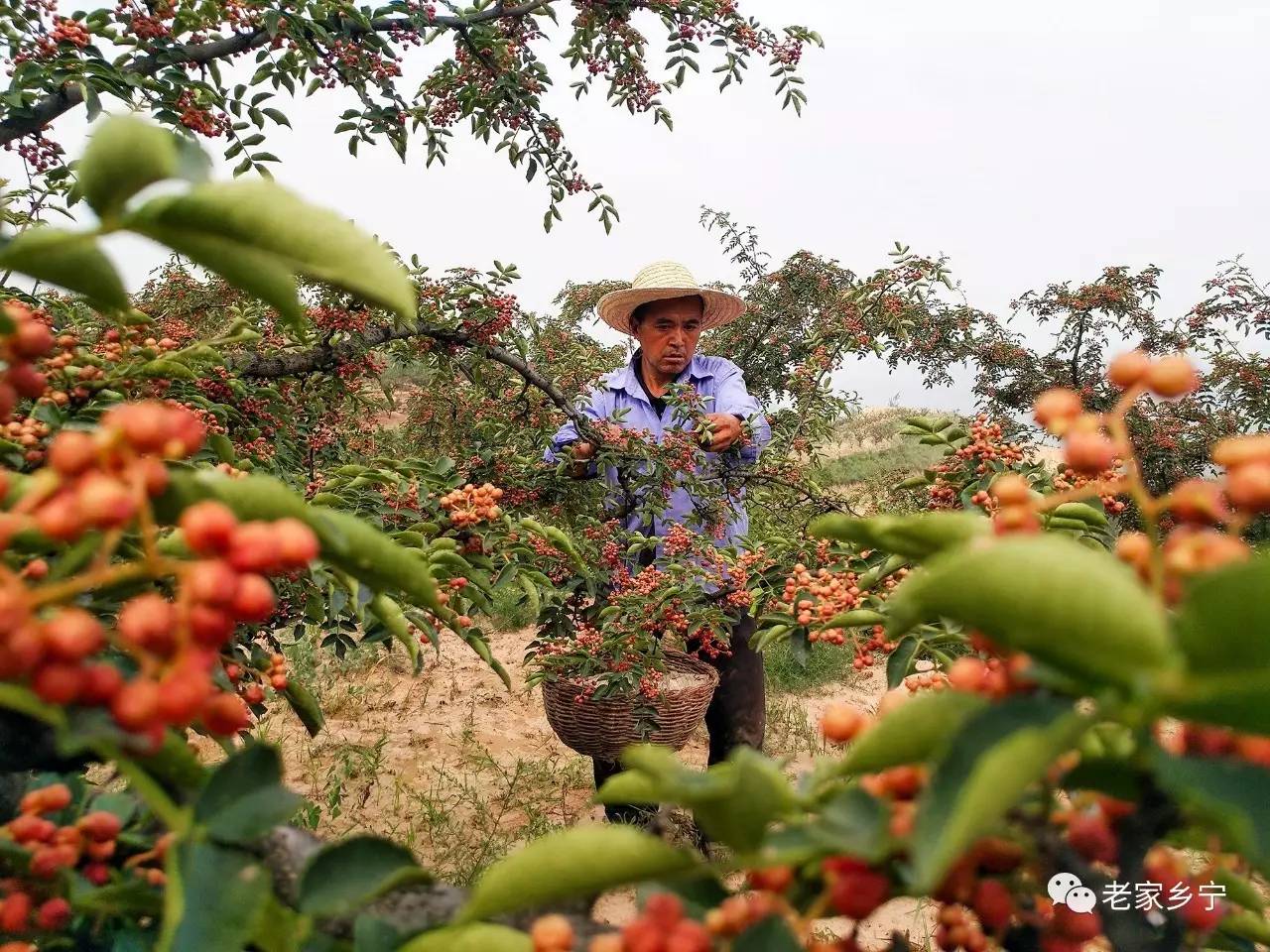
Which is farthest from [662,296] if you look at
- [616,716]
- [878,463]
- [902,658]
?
Answer: [878,463]

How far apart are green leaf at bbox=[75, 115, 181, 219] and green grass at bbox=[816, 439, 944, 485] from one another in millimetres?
11787

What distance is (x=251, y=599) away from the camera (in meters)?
0.42

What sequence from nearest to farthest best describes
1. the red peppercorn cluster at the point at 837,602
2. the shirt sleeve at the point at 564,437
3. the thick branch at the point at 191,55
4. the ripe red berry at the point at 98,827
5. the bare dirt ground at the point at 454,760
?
1. the ripe red berry at the point at 98,827
2. the red peppercorn cluster at the point at 837,602
3. the thick branch at the point at 191,55
4. the shirt sleeve at the point at 564,437
5. the bare dirt ground at the point at 454,760

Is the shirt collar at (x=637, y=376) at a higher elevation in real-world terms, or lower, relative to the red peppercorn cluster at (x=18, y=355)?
higher

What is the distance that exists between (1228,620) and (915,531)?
223mm

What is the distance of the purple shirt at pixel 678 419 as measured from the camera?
11.7ft

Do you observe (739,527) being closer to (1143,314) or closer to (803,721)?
(803,721)

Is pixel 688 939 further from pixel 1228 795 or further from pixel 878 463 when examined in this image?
pixel 878 463

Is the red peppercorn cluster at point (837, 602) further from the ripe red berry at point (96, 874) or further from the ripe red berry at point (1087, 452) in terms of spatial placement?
the ripe red berry at point (96, 874)

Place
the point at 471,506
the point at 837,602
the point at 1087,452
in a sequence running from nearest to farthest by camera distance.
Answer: the point at 1087,452 → the point at 837,602 → the point at 471,506

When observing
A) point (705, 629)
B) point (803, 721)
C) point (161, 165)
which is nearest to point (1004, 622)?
point (161, 165)

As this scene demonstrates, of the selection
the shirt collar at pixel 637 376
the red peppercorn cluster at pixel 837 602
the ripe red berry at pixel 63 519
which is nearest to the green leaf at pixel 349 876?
the ripe red berry at pixel 63 519

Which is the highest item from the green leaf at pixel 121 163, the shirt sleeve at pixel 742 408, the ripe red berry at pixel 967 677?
the shirt sleeve at pixel 742 408

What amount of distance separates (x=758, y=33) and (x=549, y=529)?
3.08m
